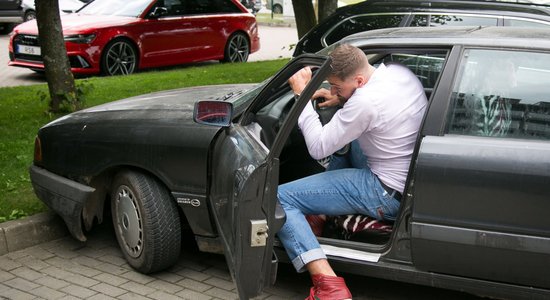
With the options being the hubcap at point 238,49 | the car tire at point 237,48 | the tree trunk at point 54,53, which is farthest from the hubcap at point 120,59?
the tree trunk at point 54,53

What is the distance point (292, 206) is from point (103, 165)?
1308 millimetres

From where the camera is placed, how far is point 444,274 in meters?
3.41

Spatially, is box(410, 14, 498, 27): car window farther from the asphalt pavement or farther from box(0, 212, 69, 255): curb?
box(0, 212, 69, 255): curb

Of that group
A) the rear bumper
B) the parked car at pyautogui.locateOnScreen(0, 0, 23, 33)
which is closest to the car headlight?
the rear bumper

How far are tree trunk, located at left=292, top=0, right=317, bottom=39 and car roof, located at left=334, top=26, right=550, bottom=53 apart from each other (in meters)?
6.70

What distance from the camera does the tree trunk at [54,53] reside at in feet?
24.0

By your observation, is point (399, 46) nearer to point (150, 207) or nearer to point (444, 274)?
point (444, 274)

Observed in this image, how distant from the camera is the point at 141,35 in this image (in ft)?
39.1

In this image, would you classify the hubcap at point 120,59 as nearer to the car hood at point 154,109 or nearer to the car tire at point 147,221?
the car hood at point 154,109

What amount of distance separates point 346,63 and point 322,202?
74 centimetres

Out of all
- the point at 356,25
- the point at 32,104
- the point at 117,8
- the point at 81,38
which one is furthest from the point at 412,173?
the point at 117,8

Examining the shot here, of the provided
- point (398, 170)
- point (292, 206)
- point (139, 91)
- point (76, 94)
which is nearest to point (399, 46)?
point (398, 170)

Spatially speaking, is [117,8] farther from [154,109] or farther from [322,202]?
[322,202]

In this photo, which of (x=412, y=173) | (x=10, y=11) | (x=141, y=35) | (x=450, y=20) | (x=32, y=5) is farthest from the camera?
(x=32, y=5)
